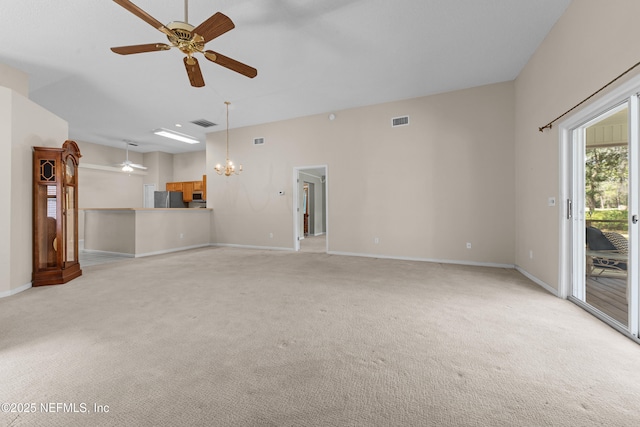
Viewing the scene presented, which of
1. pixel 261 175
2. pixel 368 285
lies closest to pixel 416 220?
pixel 368 285

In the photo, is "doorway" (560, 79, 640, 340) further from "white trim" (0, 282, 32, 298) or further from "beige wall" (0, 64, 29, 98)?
"beige wall" (0, 64, 29, 98)

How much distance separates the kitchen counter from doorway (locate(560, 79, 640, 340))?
24.4 feet

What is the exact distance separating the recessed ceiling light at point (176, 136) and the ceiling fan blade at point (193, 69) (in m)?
5.10

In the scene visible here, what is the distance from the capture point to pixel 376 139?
5695 mm

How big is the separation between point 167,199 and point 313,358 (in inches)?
342

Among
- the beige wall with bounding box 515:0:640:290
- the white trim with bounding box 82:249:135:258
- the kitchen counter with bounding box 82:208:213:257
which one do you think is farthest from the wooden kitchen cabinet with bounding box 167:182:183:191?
the beige wall with bounding box 515:0:640:290

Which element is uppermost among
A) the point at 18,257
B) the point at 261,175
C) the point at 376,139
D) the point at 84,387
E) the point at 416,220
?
the point at 376,139

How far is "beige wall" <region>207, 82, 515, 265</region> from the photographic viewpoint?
15.7 feet

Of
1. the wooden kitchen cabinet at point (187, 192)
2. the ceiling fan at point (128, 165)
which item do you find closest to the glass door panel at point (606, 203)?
the wooden kitchen cabinet at point (187, 192)

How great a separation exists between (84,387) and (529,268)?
510cm

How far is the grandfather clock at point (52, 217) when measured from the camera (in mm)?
3689

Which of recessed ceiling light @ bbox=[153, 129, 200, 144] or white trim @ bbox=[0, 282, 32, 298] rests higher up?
recessed ceiling light @ bbox=[153, 129, 200, 144]

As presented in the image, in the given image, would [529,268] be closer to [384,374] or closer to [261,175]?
[384,374]

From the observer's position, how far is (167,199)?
29.0 ft
